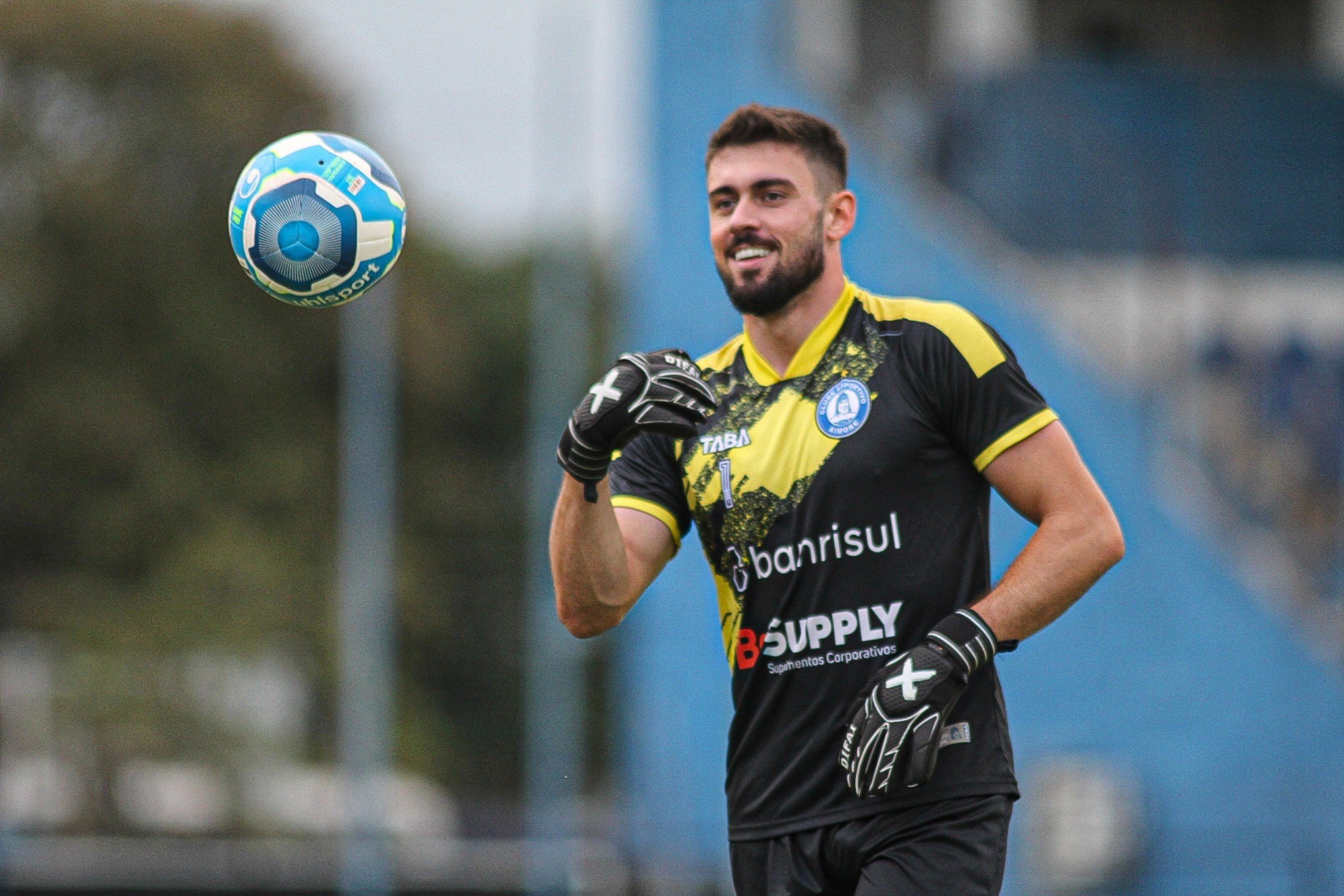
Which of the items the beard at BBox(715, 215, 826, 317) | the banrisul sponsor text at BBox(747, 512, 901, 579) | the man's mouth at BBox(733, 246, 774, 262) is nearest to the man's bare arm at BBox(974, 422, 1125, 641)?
the banrisul sponsor text at BBox(747, 512, 901, 579)

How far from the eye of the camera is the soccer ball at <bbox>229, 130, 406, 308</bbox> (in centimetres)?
466

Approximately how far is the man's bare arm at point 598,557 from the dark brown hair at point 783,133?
983 millimetres

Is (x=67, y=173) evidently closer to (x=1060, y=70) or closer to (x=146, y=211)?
(x=146, y=211)

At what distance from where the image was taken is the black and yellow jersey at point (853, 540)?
14.0 ft

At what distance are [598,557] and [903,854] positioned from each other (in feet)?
3.41

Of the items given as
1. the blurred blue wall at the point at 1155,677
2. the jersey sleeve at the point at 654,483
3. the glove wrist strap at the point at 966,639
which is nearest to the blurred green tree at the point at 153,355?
the blurred blue wall at the point at 1155,677

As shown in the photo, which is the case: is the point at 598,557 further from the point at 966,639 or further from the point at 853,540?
the point at 966,639

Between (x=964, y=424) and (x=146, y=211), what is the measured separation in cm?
2480

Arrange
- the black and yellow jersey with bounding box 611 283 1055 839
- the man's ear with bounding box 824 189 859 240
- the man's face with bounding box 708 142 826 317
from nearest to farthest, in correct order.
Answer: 1. the black and yellow jersey with bounding box 611 283 1055 839
2. the man's face with bounding box 708 142 826 317
3. the man's ear with bounding box 824 189 859 240

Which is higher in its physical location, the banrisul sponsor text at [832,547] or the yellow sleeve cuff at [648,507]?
the yellow sleeve cuff at [648,507]

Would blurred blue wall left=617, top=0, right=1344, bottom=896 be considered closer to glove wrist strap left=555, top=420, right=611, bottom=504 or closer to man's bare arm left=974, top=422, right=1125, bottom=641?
man's bare arm left=974, top=422, right=1125, bottom=641

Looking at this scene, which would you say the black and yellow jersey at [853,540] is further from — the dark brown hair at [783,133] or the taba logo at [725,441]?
the dark brown hair at [783,133]

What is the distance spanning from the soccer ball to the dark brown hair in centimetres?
95

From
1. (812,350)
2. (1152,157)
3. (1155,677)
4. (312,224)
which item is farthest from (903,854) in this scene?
(1152,157)
